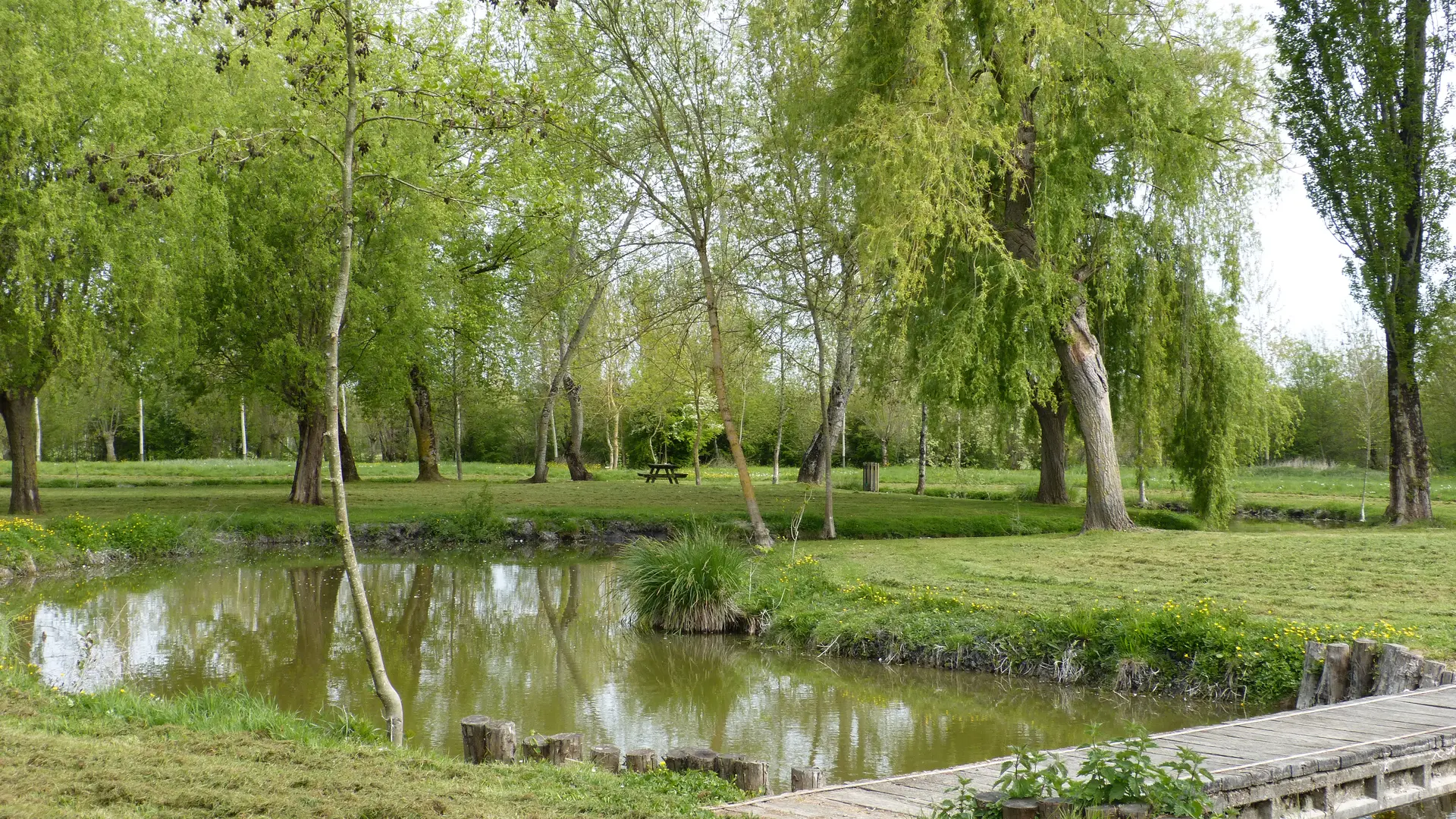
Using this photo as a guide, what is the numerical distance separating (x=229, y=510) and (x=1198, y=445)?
19.8m

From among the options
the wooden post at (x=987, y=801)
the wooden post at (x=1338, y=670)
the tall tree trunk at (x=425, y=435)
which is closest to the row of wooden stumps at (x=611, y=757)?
the wooden post at (x=987, y=801)

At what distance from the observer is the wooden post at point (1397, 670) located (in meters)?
8.30

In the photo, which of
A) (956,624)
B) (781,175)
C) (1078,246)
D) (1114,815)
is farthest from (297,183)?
(1114,815)

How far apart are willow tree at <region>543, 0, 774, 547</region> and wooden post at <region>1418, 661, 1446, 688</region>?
10027 millimetres

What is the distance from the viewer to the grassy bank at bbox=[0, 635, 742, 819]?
503 centimetres

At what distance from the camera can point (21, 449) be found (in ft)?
65.8

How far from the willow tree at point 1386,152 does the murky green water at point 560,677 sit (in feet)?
45.9

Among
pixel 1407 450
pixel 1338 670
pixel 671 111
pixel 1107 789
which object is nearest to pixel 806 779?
pixel 1107 789

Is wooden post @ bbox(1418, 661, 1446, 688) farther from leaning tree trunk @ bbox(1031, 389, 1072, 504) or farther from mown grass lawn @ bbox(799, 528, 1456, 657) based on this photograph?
leaning tree trunk @ bbox(1031, 389, 1072, 504)

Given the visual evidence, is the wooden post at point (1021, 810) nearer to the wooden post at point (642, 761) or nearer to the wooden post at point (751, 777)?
the wooden post at point (751, 777)

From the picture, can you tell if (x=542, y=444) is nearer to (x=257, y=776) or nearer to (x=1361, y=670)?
(x=1361, y=670)

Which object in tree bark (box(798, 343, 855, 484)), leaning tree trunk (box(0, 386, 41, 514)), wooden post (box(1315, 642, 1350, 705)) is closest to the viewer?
wooden post (box(1315, 642, 1350, 705))

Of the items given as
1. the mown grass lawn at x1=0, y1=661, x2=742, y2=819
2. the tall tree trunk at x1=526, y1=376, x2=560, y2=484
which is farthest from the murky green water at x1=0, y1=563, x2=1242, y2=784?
the tall tree trunk at x1=526, y1=376, x2=560, y2=484

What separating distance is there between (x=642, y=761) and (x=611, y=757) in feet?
0.66
